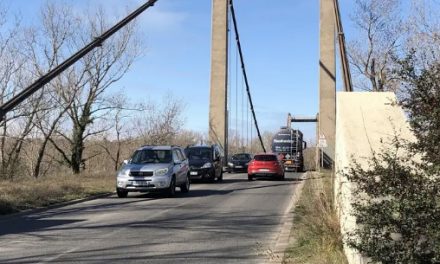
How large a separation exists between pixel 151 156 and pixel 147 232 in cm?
976

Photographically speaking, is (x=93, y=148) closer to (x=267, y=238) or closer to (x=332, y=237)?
(x=267, y=238)

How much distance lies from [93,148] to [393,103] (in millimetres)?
41856

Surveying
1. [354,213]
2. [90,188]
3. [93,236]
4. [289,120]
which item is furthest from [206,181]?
[289,120]

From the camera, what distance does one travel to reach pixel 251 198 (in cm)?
2019

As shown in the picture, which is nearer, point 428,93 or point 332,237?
point 428,93

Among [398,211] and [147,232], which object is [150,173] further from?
[398,211]

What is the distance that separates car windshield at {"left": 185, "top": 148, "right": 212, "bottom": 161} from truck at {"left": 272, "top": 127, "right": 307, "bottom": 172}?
17688mm

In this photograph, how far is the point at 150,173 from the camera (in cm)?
1989

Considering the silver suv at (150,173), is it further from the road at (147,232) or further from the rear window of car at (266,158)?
the rear window of car at (266,158)

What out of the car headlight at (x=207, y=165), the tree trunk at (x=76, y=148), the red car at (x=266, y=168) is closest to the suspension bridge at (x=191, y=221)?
the car headlight at (x=207, y=165)

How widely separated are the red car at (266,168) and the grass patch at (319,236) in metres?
21.6

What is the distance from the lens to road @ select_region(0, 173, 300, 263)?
9070mm

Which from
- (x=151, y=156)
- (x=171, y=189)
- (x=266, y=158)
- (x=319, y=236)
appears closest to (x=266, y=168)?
(x=266, y=158)

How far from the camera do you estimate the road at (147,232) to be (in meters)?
9.07
